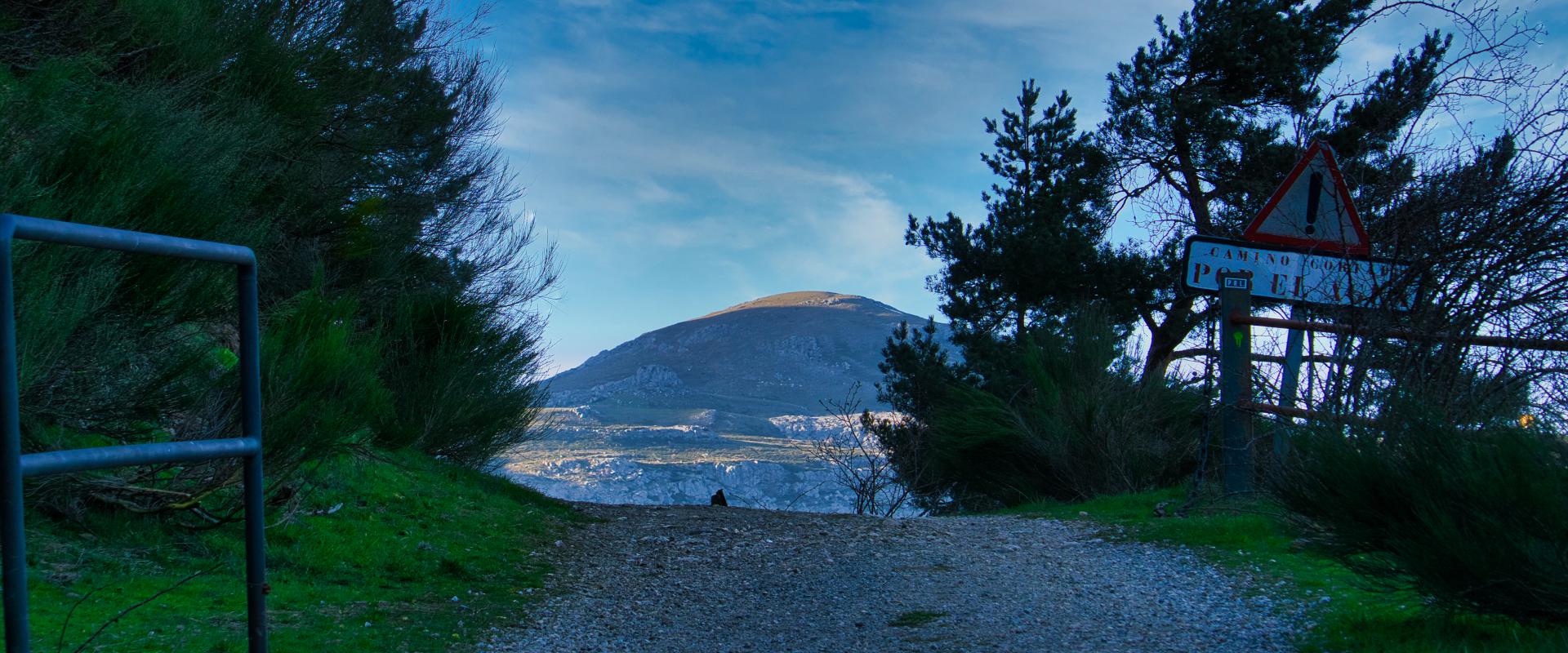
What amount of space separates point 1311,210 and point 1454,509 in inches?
121

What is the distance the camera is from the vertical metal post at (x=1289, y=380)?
15.9 ft

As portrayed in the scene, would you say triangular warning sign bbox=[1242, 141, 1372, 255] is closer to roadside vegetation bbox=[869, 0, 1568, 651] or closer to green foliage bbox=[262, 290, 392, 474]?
roadside vegetation bbox=[869, 0, 1568, 651]

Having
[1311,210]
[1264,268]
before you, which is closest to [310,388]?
[1264,268]

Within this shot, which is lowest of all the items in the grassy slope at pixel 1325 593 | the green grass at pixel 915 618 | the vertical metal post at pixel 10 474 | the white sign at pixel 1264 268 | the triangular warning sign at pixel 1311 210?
the green grass at pixel 915 618

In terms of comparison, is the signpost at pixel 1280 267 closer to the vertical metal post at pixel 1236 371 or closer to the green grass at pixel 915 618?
the vertical metal post at pixel 1236 371

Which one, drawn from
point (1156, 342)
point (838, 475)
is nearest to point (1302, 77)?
point (1156, 342)

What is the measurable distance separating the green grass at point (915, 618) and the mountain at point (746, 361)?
Result: 50.6 meters

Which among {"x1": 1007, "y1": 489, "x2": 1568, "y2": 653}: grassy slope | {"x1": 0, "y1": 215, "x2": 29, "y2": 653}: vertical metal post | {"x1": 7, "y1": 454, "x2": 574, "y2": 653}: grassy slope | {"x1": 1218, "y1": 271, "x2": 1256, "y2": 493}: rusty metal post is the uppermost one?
{"x1": 1218, "y1": 271, "x2": 1256, "y2": 493}: rusty metal post

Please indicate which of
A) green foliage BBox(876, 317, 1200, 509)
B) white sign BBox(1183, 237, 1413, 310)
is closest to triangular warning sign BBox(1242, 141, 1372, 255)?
white sign BBox(1183, 237, 1413, 310)

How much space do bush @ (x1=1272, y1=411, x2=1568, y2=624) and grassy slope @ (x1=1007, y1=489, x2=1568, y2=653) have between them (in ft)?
0.42

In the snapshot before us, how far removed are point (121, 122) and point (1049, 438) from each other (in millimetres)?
8711

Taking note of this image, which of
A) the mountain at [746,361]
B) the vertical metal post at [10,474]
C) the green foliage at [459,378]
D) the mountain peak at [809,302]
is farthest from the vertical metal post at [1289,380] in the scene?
the mountain peak at [809,302]

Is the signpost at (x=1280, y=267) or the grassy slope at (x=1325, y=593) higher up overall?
the signpost at (x=1280, y=267)

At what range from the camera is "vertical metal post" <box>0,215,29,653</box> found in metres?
1.71
